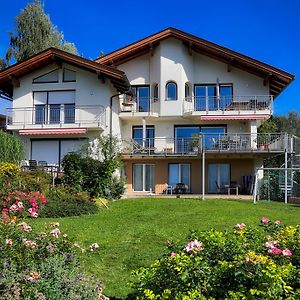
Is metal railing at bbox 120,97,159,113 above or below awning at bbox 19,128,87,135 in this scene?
above

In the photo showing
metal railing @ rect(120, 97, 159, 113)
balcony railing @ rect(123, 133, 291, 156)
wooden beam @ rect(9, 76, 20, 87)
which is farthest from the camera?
metal railing @ rect(120, 97, 159, 113)

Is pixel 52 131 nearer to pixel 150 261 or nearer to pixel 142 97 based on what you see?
pixel 142 97

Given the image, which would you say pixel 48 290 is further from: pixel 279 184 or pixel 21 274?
pixel 279 184

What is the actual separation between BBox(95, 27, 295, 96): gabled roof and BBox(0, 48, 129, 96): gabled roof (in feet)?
8.85

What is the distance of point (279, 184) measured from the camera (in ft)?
89.1

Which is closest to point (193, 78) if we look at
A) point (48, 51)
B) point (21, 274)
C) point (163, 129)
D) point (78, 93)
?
point (163, 129)

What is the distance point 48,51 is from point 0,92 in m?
5.58

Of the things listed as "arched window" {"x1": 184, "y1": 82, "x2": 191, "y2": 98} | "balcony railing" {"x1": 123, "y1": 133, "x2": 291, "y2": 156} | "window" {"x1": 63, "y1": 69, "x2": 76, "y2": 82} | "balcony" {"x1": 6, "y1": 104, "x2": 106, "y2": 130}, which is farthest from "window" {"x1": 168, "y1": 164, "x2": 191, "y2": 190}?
"window" {"x1": 63, "y1": 69, "x2": 76, "y2": 82}

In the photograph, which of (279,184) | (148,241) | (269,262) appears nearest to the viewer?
(269,262)

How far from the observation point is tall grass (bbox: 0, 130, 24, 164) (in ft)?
71.5

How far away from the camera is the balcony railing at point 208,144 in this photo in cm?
2752

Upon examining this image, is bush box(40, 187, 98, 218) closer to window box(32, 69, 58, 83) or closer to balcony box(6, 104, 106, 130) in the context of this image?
balcony box(6, 104, 106, 130)

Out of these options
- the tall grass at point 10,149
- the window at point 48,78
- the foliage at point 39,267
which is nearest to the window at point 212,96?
the window at point 48,78

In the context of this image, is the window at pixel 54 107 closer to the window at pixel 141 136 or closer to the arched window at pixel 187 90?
the window at pixel 141 136
